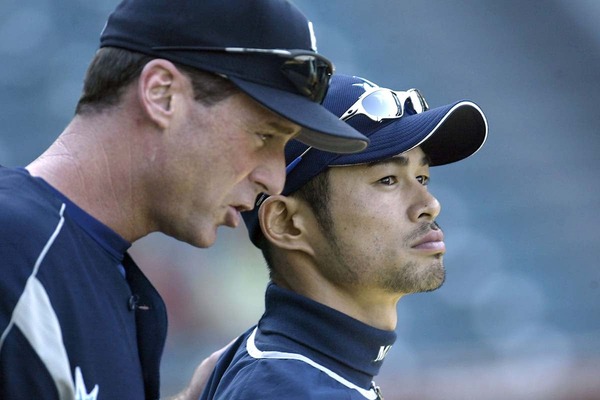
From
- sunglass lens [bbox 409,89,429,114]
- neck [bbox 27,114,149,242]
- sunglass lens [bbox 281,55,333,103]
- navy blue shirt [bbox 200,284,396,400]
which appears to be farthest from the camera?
sunglass lens [bbox 409,89,429,114]

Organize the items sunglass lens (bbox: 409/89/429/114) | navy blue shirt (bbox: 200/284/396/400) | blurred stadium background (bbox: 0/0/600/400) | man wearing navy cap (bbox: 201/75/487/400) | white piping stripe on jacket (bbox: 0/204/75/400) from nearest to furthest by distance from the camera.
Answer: white piping stripe on jacket (bbox: 0/204/75/400) → navy blue shirt (bbox: 200/284/396/400) → man wearing navy cap (bbox: 201/75/487/400) → sunglass lens (bbox: 409/89/429/114) → blurred stadium background (bbox: 0/0/600/400)

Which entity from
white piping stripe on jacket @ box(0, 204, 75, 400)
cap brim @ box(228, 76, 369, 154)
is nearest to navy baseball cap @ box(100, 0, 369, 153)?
cap brim @ box(228, 76, 369, 154)

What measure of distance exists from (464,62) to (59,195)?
4.77m

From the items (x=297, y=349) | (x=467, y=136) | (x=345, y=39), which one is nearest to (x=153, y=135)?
A: (x=297, y=349)

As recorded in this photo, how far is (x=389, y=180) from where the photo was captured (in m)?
2.19

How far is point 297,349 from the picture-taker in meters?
2.05

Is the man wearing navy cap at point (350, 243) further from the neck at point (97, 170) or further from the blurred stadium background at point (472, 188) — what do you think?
the blurred stadium background at point (472, 188)

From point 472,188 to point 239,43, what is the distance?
4.35 metres

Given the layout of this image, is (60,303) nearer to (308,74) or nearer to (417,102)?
(308,74)

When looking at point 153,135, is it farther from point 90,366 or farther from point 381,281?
point 381,281

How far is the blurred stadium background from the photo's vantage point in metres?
5.05

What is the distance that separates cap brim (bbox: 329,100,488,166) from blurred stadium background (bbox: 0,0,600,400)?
8.80 feet

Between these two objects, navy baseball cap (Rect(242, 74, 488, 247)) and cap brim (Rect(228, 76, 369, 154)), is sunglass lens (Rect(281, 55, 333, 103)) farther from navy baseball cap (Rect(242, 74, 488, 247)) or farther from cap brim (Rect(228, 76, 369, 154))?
navy baseball cap (Rect(242, 74, 488, 247))

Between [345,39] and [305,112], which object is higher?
[345,39]
